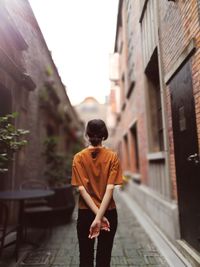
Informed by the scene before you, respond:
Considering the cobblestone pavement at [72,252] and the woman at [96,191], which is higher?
the woman at [96,191]

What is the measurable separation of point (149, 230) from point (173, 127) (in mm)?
2169

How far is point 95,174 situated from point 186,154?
68.7 inches

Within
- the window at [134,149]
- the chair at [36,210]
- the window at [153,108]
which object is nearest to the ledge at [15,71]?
the chair at [36,210]

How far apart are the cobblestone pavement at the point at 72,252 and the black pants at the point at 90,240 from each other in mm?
921

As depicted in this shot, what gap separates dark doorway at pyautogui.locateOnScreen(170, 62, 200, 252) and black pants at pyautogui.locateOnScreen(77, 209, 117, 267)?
4.71 feet

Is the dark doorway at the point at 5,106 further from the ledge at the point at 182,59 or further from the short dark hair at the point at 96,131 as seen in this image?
the short dark hair at the point at 96,131

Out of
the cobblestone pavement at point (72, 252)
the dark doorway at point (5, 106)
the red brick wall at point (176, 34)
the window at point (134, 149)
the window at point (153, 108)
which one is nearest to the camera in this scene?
the red brick wall at point (176, 34)

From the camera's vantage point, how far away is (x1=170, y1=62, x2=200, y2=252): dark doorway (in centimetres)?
319

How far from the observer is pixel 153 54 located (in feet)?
17.3

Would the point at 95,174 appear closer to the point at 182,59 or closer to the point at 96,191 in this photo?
the point at 96,191

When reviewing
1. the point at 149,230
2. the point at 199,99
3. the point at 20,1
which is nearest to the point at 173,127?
the point at 199,99

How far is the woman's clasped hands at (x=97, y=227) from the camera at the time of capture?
2035 mm

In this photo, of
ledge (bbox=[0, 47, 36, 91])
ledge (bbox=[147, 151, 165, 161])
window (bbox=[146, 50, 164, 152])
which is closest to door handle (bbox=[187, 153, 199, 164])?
ledge (bbox=[147, 151, 165, 161])

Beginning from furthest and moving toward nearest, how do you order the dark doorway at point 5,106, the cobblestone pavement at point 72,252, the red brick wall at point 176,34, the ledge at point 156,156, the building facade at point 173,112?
the ledge at point 156,156, the dark doorway at point 5,106, the cobblestone pavement at point 72,252, the building facade at point 173,112, the red brick wall at point 176,34
